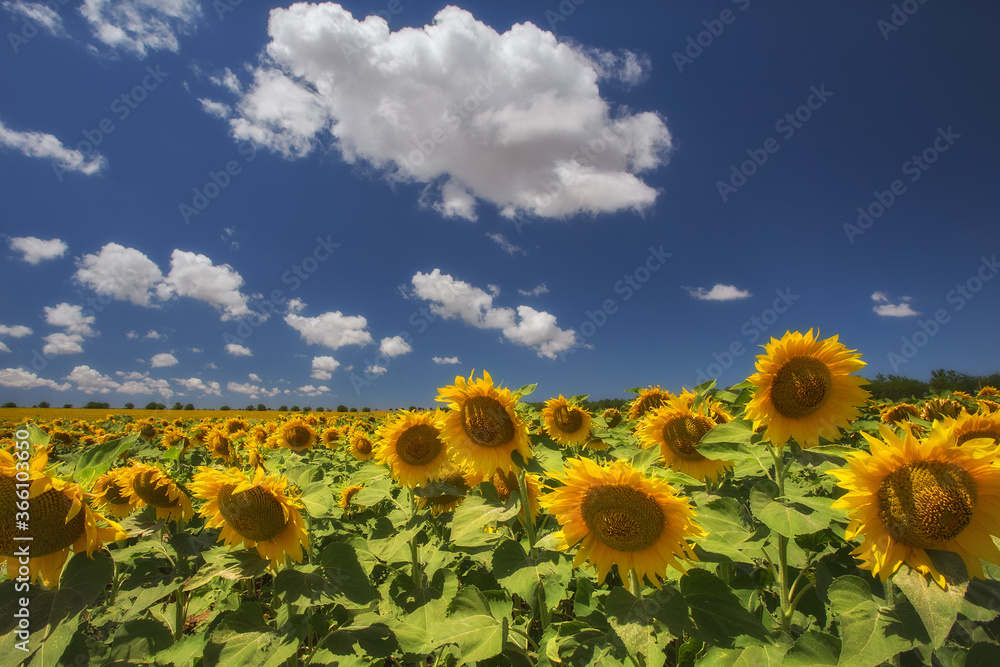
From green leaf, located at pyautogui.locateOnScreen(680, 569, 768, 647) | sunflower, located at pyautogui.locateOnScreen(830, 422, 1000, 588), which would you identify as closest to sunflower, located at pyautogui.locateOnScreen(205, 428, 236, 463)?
green leaf, located at pyautogui.locateOnScreen(680, 569, 768, 647)

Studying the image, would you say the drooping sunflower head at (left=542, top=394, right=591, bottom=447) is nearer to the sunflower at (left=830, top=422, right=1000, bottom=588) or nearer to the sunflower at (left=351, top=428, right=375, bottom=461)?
the sunflower at (left=830, top=422, right=1000, bottom=588)

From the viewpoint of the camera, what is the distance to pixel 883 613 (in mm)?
1772

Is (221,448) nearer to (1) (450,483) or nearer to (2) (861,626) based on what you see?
(1) (450,483)

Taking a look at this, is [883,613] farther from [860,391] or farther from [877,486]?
[860,391]

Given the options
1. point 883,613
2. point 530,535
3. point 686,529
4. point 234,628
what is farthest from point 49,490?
point 883,613

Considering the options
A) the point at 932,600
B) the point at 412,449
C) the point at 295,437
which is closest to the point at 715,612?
the point at 932,600

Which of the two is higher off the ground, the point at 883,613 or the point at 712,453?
the point at 712,453

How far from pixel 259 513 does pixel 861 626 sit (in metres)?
2.82

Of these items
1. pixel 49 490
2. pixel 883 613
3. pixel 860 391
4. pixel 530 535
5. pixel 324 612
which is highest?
pixel 860 391

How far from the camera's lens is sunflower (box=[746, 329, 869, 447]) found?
8.70 ft

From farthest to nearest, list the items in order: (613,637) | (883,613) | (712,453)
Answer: (712,453) → (613,637) → (883,613)

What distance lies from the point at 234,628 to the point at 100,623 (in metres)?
1.25

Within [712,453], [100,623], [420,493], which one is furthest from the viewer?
[420,493]

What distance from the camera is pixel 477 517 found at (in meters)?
Answer: 2.46
